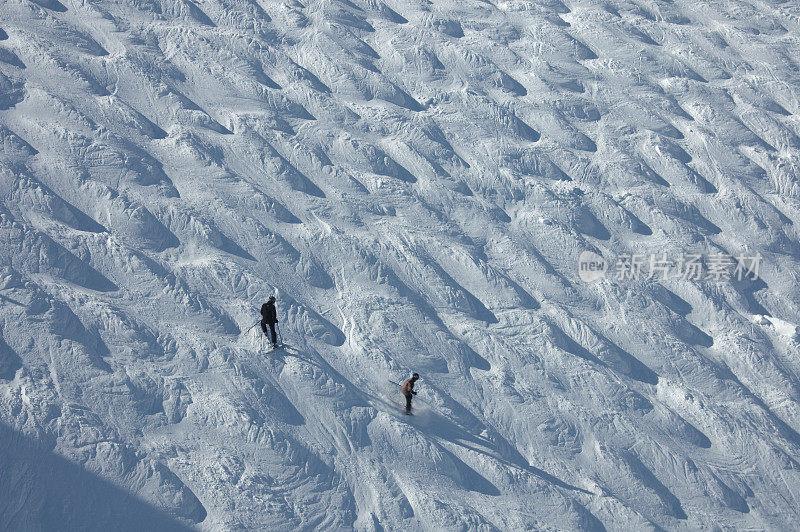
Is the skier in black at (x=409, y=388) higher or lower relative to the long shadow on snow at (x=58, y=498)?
higher

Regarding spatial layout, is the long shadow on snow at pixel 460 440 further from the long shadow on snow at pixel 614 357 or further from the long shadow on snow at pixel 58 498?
the long shadow on snow at pixel 58 498

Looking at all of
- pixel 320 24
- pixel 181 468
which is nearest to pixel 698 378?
pixel 181 468

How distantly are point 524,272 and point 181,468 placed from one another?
473 inches

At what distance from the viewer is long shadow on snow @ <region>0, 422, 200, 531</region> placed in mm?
12586

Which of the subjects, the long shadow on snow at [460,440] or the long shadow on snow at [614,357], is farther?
the long shadow on snow at [614,357]

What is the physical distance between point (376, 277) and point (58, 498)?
993 centimetres

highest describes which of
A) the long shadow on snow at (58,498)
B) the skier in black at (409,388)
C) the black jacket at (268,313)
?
the black jacket at (268,313)

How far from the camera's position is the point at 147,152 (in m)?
20.5

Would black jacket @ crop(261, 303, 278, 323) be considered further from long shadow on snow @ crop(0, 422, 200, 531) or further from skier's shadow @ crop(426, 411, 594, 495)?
skier's shadow @ crop(426, 411, 594, 495)

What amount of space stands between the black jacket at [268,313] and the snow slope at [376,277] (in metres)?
1.33

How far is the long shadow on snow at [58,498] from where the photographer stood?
41.3 feet

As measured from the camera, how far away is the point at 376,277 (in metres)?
19.2

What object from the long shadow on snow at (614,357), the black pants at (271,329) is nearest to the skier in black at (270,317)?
the black pants at (271,329)

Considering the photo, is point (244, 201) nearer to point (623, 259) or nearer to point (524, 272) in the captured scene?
point (524, 272)
